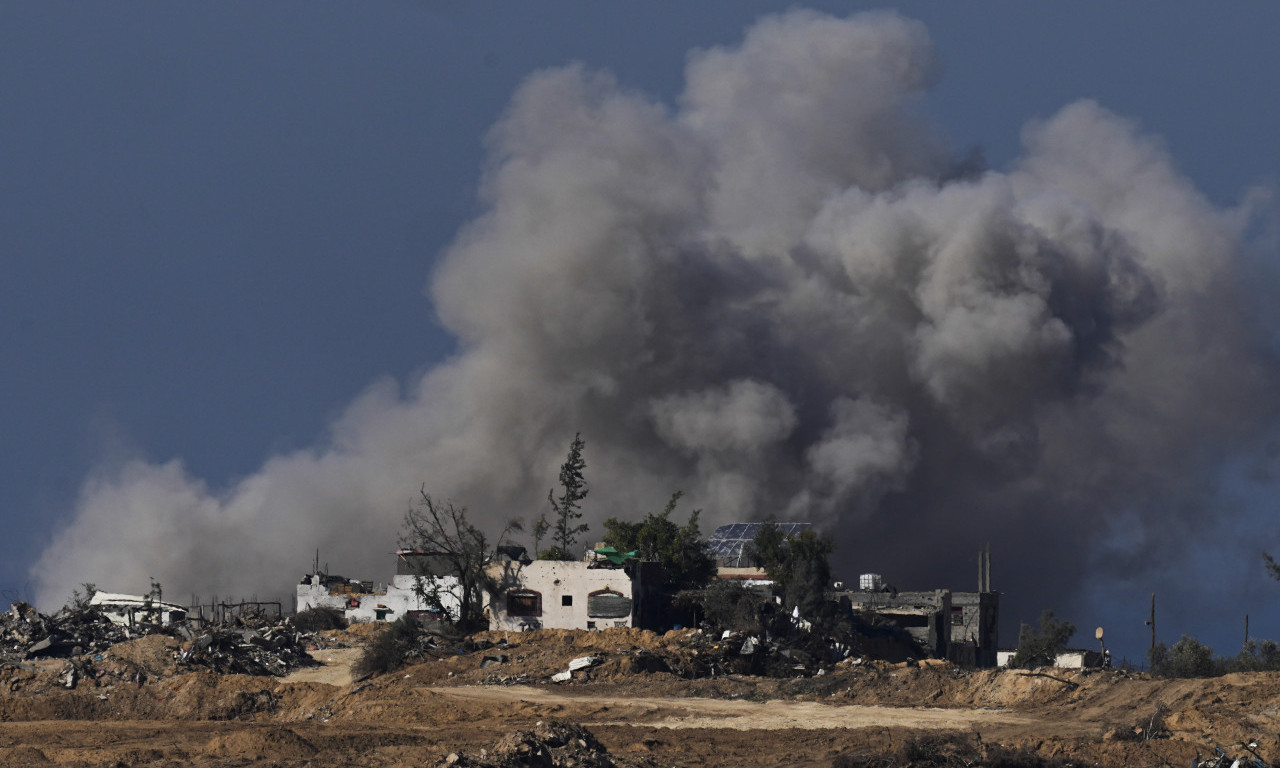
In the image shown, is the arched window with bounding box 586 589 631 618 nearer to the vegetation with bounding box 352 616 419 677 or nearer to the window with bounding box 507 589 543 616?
the window with bounding box 507 589 543 616

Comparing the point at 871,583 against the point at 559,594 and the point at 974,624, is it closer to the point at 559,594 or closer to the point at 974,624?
the point at 974,624

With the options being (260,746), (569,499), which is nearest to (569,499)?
(569,499)

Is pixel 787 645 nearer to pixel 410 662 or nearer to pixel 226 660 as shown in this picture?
pixel 410 662

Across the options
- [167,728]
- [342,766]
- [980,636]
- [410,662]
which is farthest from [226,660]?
[980,636]

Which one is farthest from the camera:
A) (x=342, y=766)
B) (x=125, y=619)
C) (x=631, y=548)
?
(x=631, y=548)

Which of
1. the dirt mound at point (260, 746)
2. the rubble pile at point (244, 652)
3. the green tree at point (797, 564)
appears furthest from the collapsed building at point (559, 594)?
the dirt mound at point (260, 746)

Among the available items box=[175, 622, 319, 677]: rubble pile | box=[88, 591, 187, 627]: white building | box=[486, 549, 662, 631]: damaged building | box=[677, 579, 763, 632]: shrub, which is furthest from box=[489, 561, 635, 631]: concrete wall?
box=[88, 591, 187, 627]: white building
